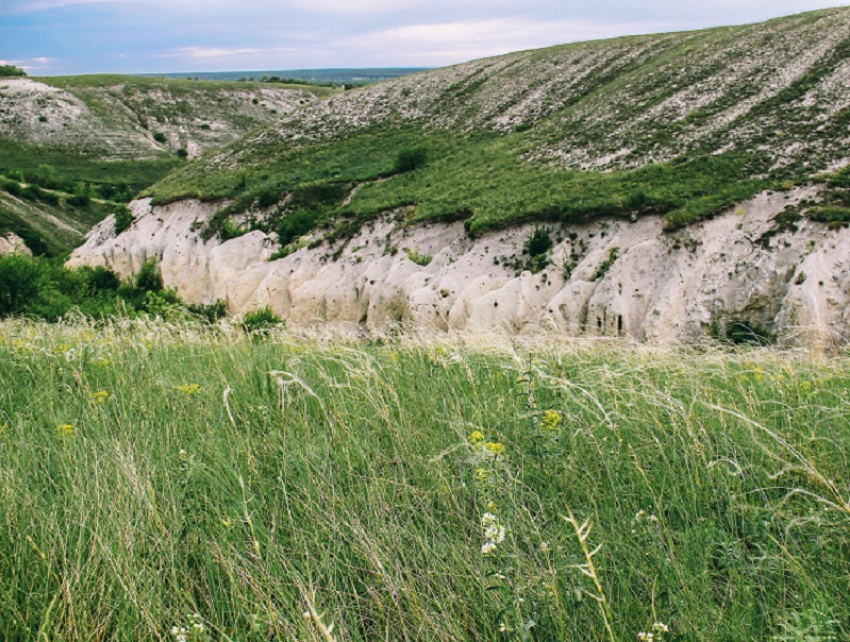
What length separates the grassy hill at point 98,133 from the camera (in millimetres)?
50906

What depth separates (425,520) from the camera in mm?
2805

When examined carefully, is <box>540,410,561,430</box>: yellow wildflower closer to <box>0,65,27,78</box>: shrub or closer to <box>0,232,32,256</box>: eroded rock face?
<box>0,232,32,256</box>: eroded rock face

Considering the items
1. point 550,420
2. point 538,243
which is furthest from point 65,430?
point 538,243

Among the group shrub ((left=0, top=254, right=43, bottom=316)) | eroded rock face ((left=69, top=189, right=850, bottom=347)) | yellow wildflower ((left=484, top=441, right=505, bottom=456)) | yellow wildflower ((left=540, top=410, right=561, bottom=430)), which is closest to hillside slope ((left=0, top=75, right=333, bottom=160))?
shrub ((left=0, top=254, right=43, bottom=316))

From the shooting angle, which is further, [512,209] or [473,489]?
[512,209]

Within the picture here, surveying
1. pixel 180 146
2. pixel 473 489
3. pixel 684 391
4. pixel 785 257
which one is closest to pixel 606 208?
pixel 785 257

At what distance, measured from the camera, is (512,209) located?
22.6 m

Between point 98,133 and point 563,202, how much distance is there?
7032 centimetres

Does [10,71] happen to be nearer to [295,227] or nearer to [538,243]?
[295,227]

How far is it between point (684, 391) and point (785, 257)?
14.5 m

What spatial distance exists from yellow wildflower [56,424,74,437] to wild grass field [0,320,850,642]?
0.04 metres

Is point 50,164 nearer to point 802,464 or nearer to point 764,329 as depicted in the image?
point 764,329

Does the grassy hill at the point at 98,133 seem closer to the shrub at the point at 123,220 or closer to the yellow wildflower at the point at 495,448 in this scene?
the shrub at the point at 123,220

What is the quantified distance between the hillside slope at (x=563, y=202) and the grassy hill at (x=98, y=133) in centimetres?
1882
